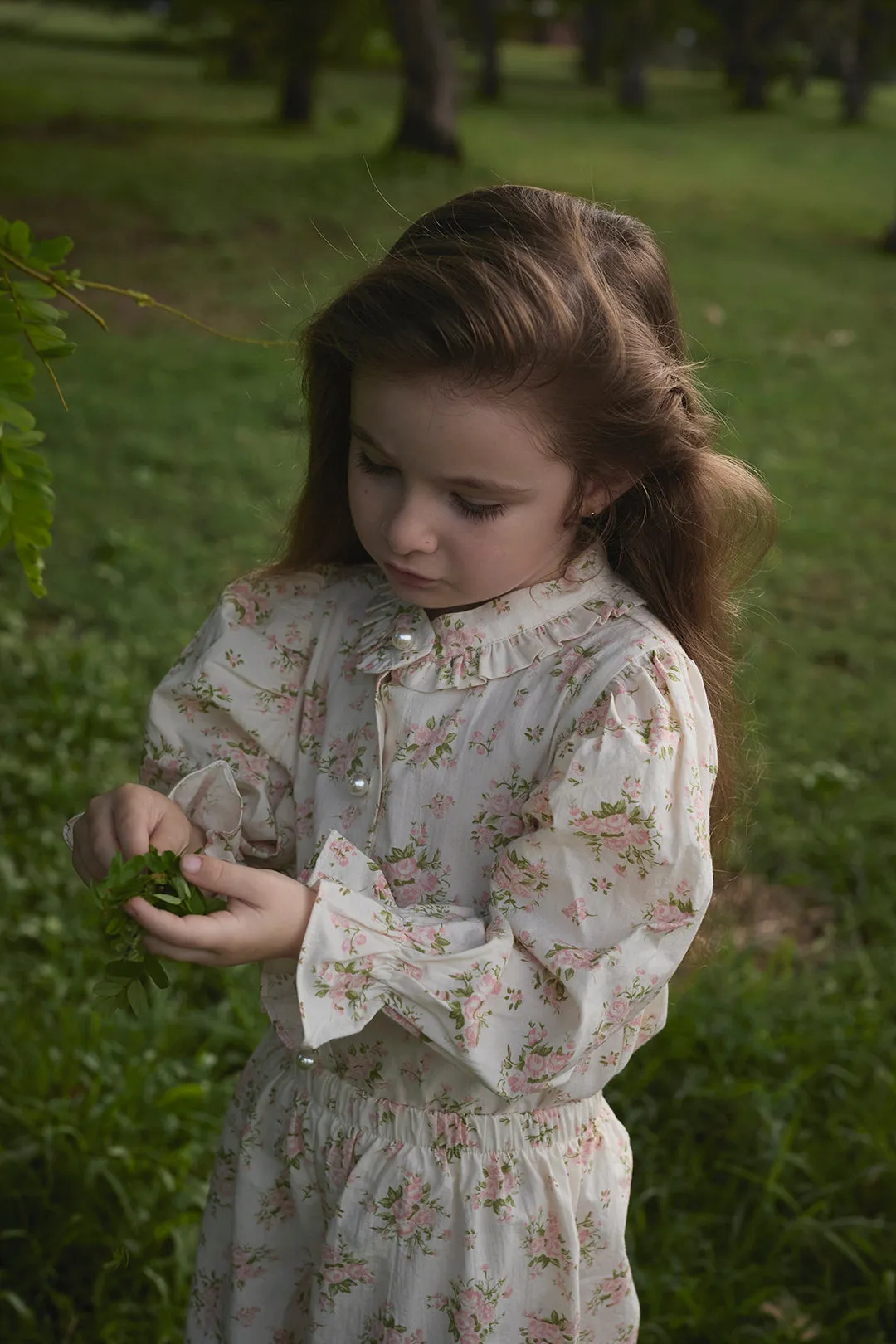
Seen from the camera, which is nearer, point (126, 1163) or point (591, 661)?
point (591, 661)

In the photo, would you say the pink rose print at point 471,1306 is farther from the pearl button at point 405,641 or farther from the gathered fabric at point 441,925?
the pearl button at point 405,641

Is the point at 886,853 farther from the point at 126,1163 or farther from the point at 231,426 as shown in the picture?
the point at 231,426

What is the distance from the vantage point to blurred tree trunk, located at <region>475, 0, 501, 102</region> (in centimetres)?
2248

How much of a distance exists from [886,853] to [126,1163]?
2.19 m

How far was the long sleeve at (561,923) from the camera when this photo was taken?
1.57m

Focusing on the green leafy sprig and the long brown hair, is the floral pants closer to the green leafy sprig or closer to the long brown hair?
the green leafy sprig

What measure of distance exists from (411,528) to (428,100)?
43.8 feet

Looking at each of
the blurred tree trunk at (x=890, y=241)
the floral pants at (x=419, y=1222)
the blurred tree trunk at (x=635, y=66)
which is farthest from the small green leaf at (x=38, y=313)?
the blurred tree trunk at (x=635, y=66)

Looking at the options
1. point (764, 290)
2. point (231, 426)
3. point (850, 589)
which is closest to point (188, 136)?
point (764, 290)

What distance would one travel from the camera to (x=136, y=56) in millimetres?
23609

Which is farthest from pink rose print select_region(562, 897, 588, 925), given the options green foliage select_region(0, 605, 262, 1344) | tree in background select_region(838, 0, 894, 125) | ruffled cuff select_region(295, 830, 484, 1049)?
tree in background select_region(838, 0, 894, 125)

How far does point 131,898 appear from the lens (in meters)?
1.50

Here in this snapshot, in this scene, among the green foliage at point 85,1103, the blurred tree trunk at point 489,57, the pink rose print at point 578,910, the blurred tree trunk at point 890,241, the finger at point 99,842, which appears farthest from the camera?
the blurred tree trunk at point 489,57

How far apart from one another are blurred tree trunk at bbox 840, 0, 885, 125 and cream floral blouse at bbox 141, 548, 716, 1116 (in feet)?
74.4
